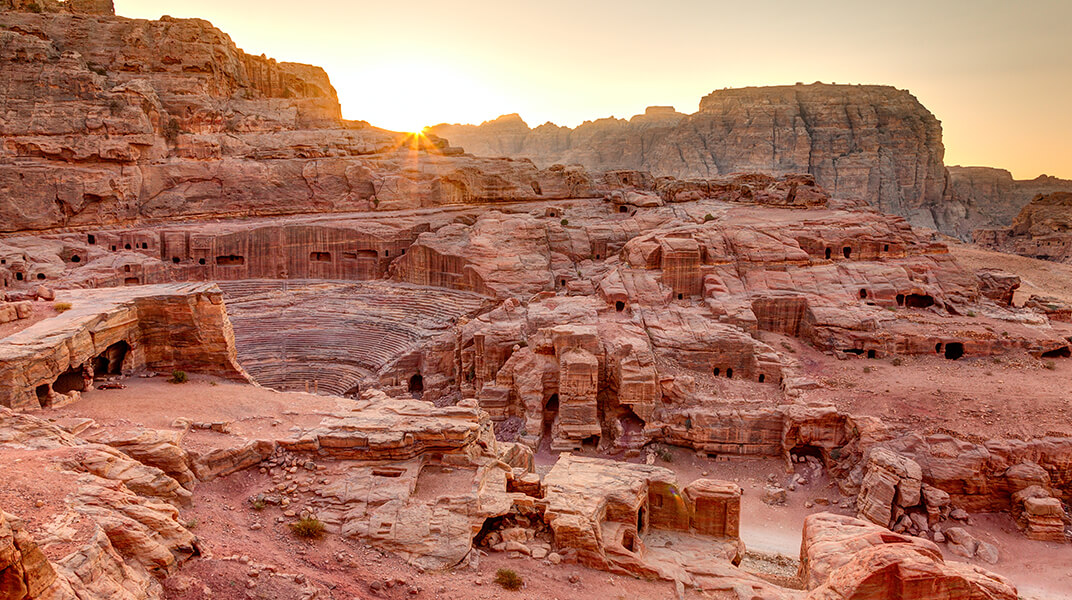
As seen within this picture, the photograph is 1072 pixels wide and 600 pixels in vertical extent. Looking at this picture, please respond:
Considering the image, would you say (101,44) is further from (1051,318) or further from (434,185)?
(1051,318)

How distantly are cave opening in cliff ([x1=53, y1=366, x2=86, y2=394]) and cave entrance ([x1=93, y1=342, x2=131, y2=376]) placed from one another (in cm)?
75

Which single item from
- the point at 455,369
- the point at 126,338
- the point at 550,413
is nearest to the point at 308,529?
the point at 126,338

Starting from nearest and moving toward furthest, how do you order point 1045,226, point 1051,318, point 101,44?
point 1051,318 → point 101,44 → point 1045,226

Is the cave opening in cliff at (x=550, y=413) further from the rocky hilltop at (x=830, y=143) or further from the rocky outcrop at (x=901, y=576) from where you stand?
the rocky hilltop at (x=830, y=143)

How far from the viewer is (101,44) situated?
39344 millimetres

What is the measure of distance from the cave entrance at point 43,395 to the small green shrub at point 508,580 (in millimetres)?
8490

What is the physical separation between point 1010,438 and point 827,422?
175 inches

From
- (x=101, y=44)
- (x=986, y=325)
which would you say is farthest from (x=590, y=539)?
(x=101, y=44)

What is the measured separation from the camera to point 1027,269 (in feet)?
143

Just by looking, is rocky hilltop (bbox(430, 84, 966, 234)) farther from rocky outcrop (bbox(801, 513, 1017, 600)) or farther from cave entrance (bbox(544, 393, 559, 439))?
rocky outcrop (bbox(801, 513, 1017, 600))

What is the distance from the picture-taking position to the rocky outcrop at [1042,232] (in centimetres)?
4791

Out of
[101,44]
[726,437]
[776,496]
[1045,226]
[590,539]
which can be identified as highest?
[101,44]

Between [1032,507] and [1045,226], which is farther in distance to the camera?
[1045,226]

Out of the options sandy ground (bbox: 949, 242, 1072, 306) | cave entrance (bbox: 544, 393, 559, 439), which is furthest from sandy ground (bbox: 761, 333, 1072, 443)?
sandy ground (bbox: 949, 242, 1072, 306)
